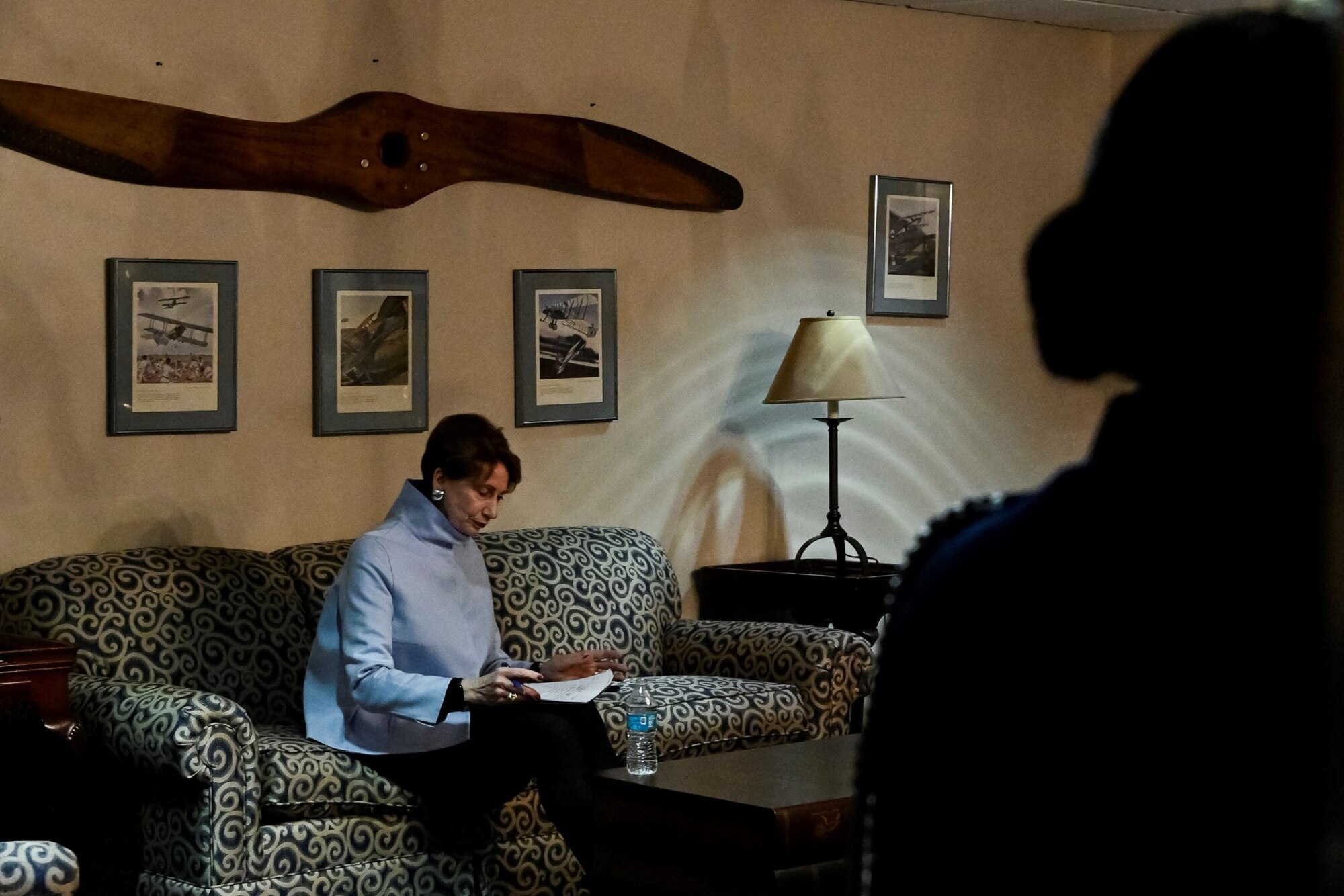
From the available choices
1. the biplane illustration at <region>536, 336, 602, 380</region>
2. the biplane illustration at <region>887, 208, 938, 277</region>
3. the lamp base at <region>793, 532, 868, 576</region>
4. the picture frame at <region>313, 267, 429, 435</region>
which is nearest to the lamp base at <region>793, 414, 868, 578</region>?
the lamp base at <region>793, 532, 868, 576</region>

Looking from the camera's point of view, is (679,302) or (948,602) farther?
(679,302)

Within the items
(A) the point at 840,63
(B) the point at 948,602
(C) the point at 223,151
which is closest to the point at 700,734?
(C) the point at 223,151

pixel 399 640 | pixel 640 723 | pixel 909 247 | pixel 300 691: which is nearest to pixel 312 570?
pixel 300 691

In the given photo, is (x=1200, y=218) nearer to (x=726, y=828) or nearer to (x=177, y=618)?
(x=726, y=828)

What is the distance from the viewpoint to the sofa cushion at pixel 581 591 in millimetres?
4512

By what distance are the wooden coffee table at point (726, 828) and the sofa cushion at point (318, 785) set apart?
574mm

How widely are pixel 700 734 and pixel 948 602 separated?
333cm

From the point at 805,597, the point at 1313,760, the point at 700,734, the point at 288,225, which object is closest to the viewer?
the point at 1313,760

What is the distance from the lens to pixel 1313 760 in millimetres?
673

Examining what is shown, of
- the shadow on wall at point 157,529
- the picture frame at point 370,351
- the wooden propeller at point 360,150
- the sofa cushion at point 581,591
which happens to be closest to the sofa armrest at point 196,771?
the shadow on wall at point 157,529

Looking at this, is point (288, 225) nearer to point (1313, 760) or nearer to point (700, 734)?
point (700, 734)

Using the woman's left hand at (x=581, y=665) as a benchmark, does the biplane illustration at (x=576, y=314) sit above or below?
above

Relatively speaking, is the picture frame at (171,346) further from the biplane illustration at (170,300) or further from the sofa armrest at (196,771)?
the sofa armrest at (196,771)

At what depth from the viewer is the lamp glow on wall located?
5105 mm
